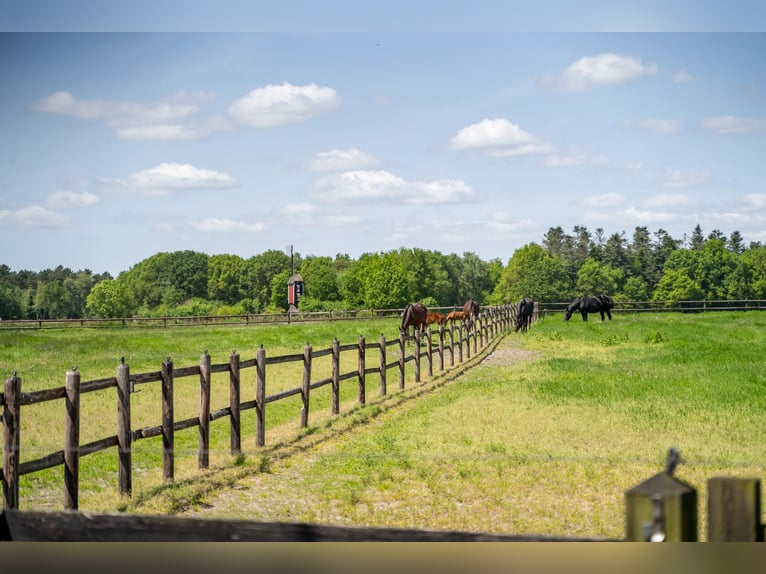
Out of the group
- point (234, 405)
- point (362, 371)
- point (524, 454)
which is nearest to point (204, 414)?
point (234, 405)

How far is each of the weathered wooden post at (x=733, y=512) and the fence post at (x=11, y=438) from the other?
230 inches

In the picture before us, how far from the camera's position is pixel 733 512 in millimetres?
2410

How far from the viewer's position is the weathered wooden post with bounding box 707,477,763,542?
2.39 m

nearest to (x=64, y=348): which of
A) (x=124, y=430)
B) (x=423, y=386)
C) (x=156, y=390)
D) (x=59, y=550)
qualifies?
(x=156, y=390)

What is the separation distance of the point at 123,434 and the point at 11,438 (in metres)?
1.20

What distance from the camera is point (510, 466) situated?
8.63 meters

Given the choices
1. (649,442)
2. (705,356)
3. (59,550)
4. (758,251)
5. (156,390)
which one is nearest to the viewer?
(59,550)

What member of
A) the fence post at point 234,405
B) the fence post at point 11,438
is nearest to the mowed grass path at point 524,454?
the fence post at point 234,405

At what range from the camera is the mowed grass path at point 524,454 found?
7.04 metres

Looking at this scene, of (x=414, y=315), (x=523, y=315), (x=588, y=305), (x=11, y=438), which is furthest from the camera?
(x=588, y=305)

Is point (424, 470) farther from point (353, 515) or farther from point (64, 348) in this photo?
point (64, 348)

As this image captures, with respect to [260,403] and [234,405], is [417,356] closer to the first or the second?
[260,403]

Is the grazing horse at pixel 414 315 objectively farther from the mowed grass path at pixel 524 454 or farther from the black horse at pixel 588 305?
the black horse at pixel 588 305

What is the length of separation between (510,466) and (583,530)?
221 centimetres
